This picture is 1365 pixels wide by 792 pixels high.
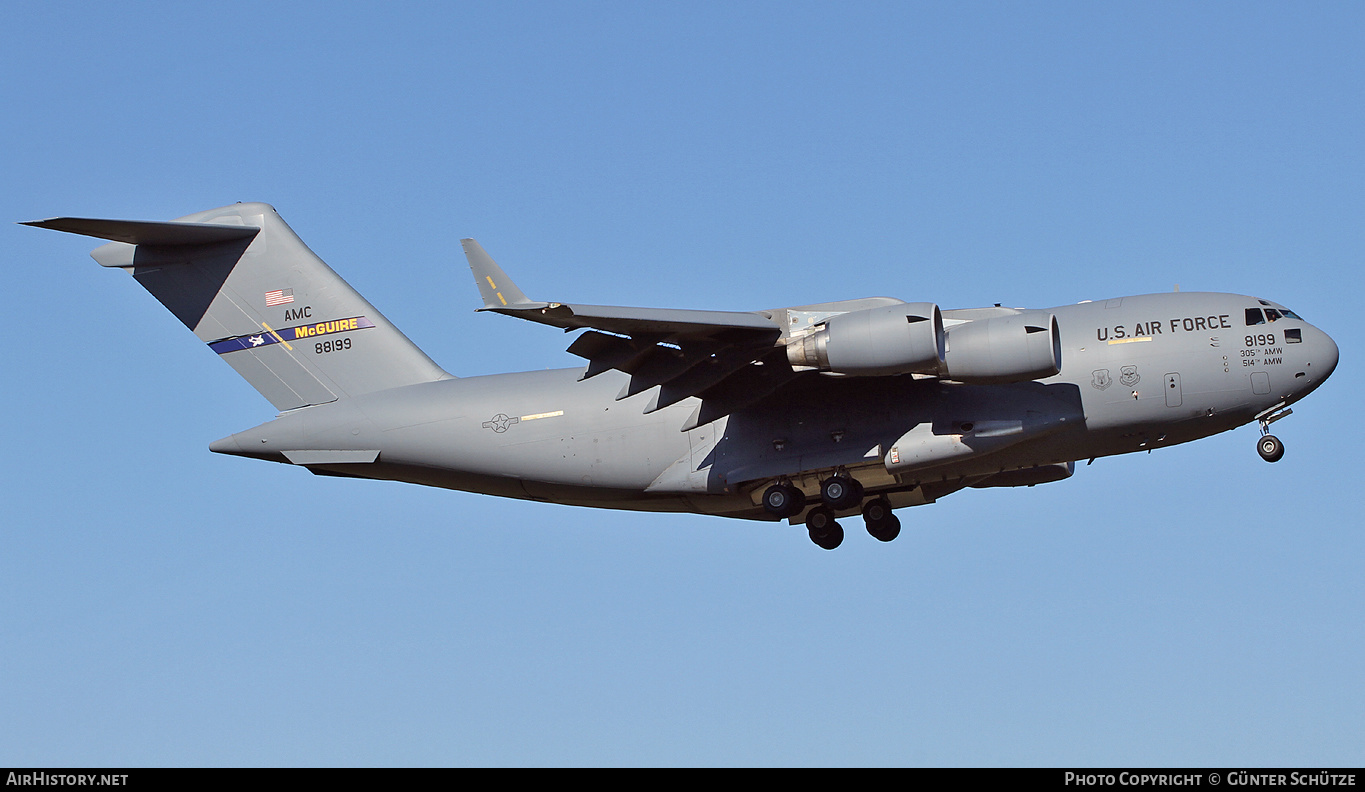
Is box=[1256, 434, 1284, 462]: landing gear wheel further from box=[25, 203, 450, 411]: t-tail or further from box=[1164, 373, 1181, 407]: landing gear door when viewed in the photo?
box=[25, 203, 450, 411]: t-tail

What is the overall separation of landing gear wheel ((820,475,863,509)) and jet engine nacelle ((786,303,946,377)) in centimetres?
175

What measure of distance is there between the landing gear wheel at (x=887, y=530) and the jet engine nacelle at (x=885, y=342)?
3.16 m

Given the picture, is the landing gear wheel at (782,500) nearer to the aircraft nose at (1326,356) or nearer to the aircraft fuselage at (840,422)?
the aircraft fuselage at (840,422)

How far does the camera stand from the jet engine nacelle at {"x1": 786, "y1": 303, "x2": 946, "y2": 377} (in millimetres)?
14633

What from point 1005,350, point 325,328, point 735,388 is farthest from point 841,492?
point 325,328

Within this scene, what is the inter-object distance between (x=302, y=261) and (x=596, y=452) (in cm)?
505

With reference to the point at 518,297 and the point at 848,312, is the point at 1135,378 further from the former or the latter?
the point at 518,297

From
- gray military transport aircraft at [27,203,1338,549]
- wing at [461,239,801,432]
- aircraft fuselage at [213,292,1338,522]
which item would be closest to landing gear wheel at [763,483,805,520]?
gray military transport aircraft at [27,203,1338,549]

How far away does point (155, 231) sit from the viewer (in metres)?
18.6

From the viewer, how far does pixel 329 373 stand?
729 inches

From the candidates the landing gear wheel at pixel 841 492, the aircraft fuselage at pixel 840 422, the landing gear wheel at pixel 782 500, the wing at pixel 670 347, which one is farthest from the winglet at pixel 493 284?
the landing gear wheel at pixel 841 492

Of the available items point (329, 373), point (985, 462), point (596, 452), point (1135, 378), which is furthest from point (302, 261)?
point (1135, 378)
